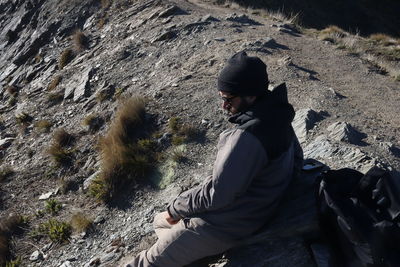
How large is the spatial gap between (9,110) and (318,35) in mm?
8901

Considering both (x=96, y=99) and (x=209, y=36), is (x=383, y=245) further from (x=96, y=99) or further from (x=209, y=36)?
(x=209, y=36)

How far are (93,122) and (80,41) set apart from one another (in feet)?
16.6

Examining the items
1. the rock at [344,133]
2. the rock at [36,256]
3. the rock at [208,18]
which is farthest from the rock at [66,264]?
the rock at [208,18]

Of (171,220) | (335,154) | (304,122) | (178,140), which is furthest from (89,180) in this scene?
(335,154)

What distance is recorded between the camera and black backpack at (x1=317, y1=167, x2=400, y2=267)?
269 centimetres

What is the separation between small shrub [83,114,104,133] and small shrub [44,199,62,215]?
5.96 ft

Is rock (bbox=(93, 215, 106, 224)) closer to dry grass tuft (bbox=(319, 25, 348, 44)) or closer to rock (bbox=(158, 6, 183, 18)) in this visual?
rock (bbox=(158, 6, 183, 18))

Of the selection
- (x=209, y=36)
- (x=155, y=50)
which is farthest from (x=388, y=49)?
(x=155, y=50)

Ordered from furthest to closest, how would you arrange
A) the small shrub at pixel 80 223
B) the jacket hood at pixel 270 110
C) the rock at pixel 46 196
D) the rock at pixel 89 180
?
the rock at pixel 46 196, the rock at pixel 89 180, the small shrub at pixel 80 223, the jacket hood at pixel 270 110

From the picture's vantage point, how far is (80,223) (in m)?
5.67

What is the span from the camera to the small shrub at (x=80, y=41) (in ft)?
40.0

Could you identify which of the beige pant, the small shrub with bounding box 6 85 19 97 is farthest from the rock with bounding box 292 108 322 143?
the small shrub with bounding box 6 85 19 97

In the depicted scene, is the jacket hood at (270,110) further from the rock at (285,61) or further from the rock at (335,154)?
the rock at (285,61)

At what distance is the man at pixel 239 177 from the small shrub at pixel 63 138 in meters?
4.78
